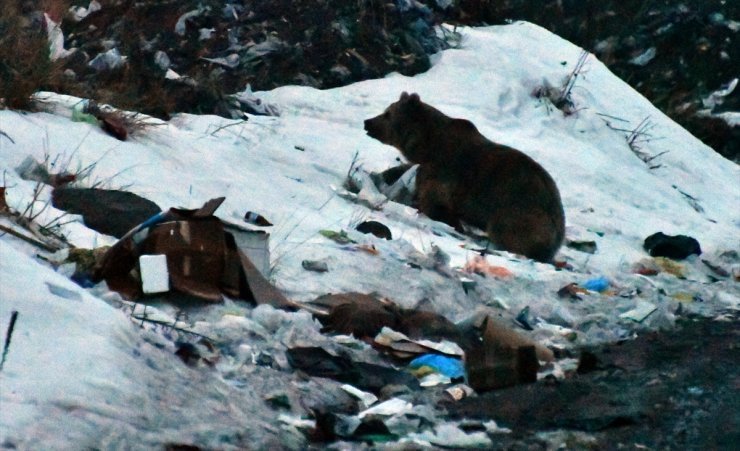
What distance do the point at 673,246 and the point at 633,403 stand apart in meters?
5.46

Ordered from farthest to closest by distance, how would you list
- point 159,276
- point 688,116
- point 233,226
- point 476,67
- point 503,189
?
1. point 688,116
2. point 476,67
3. point 503,189
4. point 233,226
5. point 159,276

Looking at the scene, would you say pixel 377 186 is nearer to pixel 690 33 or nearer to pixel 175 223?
pixel 175 223

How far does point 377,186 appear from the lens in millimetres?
10422

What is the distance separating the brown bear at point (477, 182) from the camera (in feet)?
31.1

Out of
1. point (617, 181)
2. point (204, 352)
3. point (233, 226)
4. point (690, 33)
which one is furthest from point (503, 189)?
point (690, 33)

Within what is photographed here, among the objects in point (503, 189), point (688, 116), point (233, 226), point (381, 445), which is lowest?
point (688, 116)

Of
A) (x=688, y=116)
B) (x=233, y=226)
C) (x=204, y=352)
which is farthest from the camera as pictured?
(x=688, y=116)

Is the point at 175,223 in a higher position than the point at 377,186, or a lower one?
higher

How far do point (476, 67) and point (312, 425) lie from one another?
944 centimetres

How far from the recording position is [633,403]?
16.3ft

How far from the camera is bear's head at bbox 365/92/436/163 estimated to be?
1082 cm

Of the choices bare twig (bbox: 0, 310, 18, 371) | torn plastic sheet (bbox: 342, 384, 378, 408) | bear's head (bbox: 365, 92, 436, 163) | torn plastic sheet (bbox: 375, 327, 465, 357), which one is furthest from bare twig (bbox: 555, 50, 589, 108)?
bare twig (bbox: 0, 310, 18, 371)

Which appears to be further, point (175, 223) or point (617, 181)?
point (617, 181)

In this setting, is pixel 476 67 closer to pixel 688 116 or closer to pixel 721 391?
pixel 688 116
